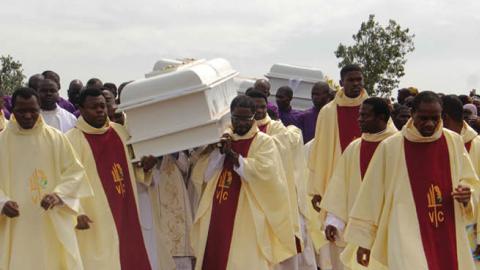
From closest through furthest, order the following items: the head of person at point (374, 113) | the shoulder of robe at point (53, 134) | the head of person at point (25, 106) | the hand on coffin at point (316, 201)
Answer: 1. the head of person at point (25, 106)
2. the shoulder of robe at point (53, 134)
3. the head of person at point (374, 113)
4. the hand on coffin at point (316, 201)

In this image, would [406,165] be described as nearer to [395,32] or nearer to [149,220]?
[149,220]

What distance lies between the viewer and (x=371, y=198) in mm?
8586

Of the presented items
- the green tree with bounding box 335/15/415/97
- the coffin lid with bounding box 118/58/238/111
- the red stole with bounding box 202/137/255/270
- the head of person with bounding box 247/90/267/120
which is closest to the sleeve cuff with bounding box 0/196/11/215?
the coffin lid with bounding box 118/58/238/111

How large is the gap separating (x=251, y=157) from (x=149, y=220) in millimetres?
1649

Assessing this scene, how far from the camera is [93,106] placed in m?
10.1

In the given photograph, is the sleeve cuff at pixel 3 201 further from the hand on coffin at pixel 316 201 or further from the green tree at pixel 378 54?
the green tree at pixel 378 54

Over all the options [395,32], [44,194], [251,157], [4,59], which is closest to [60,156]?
[44,194]

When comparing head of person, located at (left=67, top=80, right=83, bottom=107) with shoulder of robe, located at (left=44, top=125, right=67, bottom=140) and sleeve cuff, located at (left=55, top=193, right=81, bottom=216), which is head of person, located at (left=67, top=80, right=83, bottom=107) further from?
sleeve cuff, located at (left=55, top=193, right=81, bottom=216)

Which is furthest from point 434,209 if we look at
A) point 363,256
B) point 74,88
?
point 74,88

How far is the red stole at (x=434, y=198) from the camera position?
845 cm

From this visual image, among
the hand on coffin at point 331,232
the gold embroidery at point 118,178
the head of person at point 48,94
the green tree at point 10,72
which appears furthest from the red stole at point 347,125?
the green tree at point 10,72

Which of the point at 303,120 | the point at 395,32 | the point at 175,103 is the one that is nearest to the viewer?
the point at 175,103

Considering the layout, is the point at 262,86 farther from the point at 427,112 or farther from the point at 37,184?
the point at 427,112

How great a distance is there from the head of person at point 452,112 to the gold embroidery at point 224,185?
239 cm
